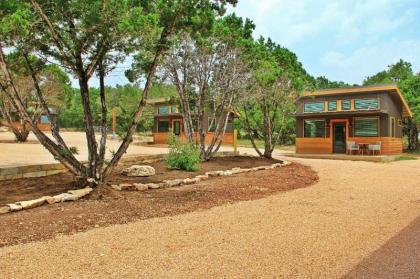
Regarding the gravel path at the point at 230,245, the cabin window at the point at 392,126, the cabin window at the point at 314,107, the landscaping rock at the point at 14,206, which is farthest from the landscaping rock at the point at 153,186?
the cabin window at the point at 392,126

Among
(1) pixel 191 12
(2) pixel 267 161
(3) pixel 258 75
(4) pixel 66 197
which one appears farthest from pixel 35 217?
(2) pixel 267 161

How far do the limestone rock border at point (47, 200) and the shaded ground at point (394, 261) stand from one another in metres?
4.64

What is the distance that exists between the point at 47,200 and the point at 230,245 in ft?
11.0

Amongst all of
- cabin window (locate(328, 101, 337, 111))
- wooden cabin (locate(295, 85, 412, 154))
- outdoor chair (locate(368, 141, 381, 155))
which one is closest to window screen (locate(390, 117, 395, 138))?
wooden cabin (locate(295, 85, 412, 154))

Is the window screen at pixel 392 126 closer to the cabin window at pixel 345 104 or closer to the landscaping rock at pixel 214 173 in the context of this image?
the cabin window at pixel 345 104

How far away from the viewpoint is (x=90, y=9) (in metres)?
6.12

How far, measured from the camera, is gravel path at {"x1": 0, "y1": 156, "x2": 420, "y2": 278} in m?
3.59

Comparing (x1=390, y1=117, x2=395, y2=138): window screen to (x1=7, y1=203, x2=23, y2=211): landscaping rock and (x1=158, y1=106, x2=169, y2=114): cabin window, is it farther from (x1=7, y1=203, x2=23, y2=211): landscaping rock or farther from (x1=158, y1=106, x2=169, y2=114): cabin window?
(x1=7, y1=203, x2=23, y2=211): landscaping rock

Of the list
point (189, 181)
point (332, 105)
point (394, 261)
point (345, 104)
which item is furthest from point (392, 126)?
point (394, 261)

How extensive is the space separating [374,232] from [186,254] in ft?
8.65

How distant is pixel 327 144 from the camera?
74.4 ft

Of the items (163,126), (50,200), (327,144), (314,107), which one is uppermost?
(314,107)

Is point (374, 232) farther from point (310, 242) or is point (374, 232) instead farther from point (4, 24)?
point (4, 24)

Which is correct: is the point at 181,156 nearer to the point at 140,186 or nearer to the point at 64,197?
the point at 140,186
